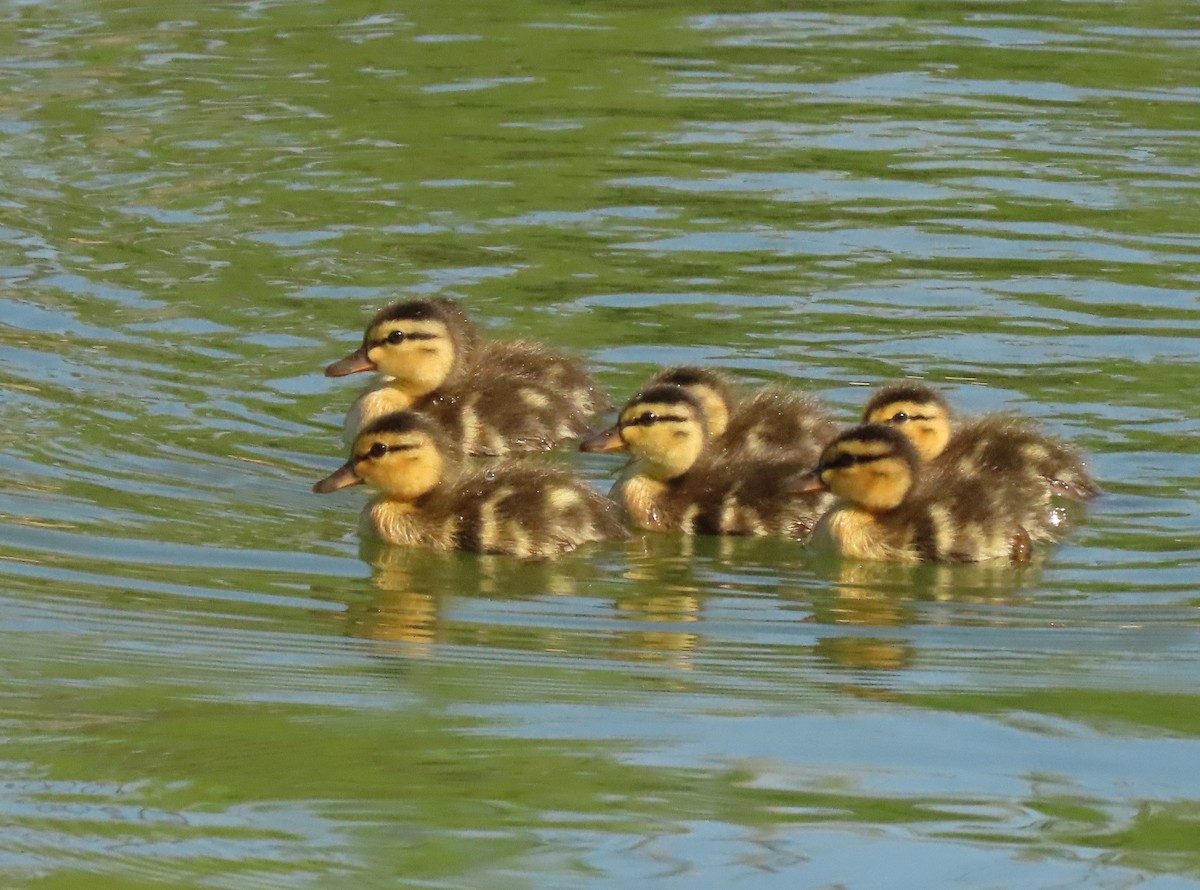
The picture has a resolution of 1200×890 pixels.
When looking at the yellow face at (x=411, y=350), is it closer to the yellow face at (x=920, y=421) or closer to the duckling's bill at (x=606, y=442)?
the duckling's bill at (x=606, y=442)

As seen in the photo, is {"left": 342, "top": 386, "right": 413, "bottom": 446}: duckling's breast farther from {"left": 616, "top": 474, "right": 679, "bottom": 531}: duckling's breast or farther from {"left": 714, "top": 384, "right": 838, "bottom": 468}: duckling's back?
{"left": 714, "top": 384, "right": 838, "bottom": 468}: duckling's back

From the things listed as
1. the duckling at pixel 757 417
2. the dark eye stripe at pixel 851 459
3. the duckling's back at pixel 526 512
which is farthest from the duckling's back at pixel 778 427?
the duckling's back at pixel 526 512

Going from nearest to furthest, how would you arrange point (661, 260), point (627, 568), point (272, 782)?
point (272, 782), point (627, 568), point (661, 260)

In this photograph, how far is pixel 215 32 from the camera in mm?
11031

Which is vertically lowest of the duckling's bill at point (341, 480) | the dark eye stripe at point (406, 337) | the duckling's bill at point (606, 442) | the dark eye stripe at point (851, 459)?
the duckling's bill at point (341, 480)

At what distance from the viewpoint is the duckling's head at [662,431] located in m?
5.75

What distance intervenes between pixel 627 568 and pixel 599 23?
19.5ft

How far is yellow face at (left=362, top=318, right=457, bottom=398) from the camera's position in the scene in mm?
6453

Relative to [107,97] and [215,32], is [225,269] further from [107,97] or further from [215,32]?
[215,32]

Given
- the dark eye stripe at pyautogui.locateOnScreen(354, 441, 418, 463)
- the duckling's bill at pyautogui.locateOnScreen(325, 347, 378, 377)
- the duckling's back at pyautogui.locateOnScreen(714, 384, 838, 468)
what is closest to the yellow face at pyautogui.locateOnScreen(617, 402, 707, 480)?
the duckling's back at pyautogui.locateOnScreen(714, 384, 838, 468)

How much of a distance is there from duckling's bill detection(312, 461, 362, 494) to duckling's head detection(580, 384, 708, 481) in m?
0.64

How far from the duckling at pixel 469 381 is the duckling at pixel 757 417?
38 cm

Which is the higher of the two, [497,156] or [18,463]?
[497,156]

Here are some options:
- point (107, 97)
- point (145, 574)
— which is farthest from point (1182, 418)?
point (107, 97)
